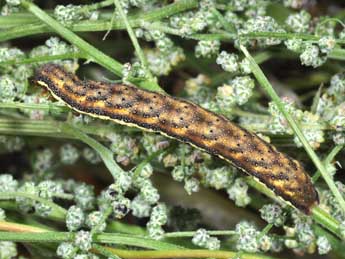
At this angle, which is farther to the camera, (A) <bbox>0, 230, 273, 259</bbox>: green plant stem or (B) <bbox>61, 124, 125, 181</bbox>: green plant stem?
(B) <bbox>61, 124, 125, 181</bbox>: green plant stem

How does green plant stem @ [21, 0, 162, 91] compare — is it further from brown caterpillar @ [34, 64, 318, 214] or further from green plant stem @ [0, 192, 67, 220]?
green plant stem @ [0, 192, 67, 220]

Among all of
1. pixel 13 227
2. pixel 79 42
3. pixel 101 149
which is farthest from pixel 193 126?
pixel 13 227

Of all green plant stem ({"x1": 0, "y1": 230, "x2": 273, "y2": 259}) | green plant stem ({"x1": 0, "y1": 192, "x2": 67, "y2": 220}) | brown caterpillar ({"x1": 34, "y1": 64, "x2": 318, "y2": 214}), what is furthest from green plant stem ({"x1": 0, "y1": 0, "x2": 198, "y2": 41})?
green plant stem ({"x1": 0, "y1": 230, "x2": 273, "y2": 259})

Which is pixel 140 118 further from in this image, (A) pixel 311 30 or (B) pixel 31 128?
(A) pixel 311 30

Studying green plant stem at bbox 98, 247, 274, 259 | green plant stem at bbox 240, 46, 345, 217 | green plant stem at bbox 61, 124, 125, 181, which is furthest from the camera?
green plant stem at bbox 61, 124, 125, 181

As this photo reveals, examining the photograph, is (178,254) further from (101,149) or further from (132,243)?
(101,149)

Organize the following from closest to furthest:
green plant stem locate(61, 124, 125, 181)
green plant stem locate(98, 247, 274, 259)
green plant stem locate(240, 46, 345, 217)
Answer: green plant stem locate(240, 46, 345, 217), green plant stem locate(98, 247, 274, 259), green plant stem locate(61, 124, 125, 181)

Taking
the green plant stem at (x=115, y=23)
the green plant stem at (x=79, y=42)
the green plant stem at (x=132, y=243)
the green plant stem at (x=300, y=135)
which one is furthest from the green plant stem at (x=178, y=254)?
the green plant stem at (x=115, y=23)

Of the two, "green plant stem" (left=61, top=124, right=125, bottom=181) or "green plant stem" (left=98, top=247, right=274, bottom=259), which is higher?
A: "green plant stem" (left=61, top=124, right=125, bottom=181)
